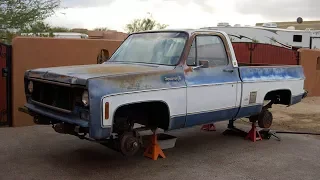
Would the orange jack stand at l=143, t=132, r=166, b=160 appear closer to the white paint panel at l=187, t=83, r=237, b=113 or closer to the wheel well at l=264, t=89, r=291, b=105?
the white paint panel at l=187, t=83, r=237, b=113

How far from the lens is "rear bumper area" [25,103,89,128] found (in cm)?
533

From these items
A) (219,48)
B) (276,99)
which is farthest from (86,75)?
(276,99)

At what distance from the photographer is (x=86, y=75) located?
17.8ft

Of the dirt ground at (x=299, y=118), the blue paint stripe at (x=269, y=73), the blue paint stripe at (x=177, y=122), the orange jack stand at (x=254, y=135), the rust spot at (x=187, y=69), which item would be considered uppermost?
the rust spot at (x=187, y=69)

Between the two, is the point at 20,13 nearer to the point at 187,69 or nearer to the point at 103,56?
the point at 103,56

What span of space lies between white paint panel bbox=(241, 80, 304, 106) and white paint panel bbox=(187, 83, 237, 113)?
315mm

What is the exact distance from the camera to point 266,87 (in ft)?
24.7

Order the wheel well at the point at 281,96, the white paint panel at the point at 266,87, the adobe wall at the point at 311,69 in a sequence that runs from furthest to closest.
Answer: the adobe wall at the point at 311,69 → the wheel well at the point at 281,96 → the white paint panel at the point at 266,87

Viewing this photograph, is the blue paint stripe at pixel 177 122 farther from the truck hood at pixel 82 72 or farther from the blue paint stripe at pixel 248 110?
the blue paint stripe at pixel 248 110

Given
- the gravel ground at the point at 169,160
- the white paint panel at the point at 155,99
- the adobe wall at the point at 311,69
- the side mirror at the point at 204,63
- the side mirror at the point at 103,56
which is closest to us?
the white paint panel at the point at 155,99

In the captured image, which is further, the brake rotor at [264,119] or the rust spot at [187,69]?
the brake rotor at [264,119]

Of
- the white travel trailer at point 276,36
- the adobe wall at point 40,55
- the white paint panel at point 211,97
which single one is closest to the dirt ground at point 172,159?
the adobe wall at point 40,55

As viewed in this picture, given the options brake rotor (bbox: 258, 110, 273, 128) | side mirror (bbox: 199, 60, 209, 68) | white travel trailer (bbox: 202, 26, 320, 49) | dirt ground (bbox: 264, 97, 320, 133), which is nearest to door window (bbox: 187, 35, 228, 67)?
side mirror (bbox: 199, 60, 209, 68)

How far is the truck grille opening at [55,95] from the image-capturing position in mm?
5613
